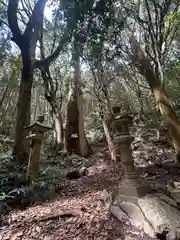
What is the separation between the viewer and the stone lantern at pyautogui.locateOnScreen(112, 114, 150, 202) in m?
3.88

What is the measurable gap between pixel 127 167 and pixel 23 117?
11.3 feet

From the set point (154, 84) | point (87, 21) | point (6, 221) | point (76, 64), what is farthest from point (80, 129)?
point (6, 221)

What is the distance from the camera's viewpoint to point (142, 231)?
319cm

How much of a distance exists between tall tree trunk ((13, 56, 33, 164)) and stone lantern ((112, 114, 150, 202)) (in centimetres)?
304

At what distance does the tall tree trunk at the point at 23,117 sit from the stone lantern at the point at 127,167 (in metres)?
3.04

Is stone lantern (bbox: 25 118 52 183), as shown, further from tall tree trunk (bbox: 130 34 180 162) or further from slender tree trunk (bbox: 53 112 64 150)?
slender tree trunk (bbox: 53 112 64 150)

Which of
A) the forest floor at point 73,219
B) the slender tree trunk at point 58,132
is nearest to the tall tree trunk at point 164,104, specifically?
the forest floor at point 73,219

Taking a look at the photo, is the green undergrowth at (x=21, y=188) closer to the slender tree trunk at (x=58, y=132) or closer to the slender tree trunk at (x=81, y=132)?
the slender tree trunk at (x=81, y=132)

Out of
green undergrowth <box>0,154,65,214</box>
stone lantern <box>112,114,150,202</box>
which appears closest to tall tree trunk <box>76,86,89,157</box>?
green undergrowth <box>0,154,65,214</box>

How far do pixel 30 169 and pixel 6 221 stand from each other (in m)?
1.43

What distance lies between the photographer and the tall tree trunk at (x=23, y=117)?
627cm


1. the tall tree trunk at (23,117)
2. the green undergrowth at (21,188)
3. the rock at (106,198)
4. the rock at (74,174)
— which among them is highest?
the tall tree trunk at (23,117)

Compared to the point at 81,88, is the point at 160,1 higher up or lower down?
higher up

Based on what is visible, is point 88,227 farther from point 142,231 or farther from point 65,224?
point 142,231
